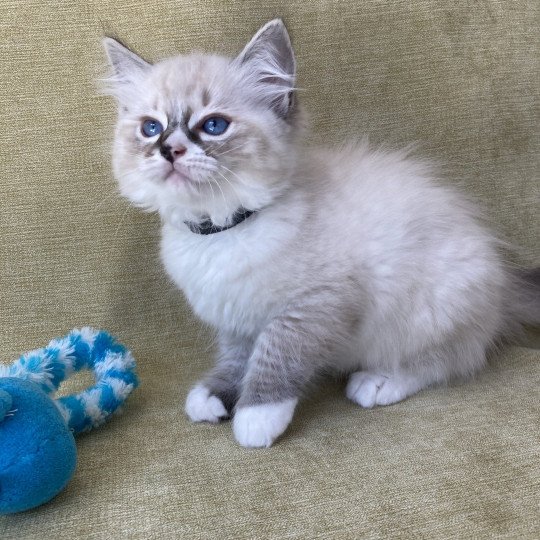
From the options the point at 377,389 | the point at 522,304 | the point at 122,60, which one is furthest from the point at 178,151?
the point at 522,304

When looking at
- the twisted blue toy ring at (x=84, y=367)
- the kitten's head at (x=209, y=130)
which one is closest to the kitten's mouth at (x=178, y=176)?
the kitten's head at (x=209, y=130)

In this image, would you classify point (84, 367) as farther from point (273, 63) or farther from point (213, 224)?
point (273, 63)

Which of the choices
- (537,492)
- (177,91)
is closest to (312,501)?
(537,492)

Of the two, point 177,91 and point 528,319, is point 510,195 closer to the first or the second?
point 528,319

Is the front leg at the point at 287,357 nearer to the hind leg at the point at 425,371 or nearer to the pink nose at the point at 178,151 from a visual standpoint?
the hind leg at the point at 425,371

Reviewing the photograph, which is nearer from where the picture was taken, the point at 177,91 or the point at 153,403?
the point at 177,91

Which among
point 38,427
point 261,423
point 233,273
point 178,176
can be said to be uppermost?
point 178,176
